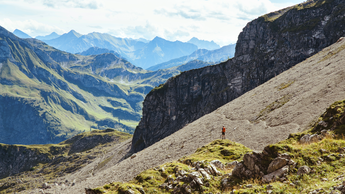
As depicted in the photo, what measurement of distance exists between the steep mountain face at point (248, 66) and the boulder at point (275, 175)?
110 m

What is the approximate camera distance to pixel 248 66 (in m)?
131

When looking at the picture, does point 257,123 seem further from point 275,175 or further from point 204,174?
point 275,175

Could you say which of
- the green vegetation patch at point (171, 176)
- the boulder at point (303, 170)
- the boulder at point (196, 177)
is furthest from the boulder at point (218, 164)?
the boulder at point (303, 170)

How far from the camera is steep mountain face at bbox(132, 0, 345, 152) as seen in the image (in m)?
113

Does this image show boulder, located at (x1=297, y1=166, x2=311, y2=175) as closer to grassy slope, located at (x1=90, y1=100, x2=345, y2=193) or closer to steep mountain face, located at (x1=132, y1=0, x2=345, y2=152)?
grassy slope, located at (x1=90, y1=100, x2=345, y2=193)

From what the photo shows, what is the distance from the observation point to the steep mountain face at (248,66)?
11319 cm

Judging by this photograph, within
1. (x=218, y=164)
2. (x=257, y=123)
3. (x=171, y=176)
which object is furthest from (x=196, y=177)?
(x=257, y=123)

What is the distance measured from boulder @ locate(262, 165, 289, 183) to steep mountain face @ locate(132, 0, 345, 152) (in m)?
110

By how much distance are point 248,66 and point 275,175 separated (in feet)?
403

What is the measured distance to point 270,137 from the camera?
3669 cm

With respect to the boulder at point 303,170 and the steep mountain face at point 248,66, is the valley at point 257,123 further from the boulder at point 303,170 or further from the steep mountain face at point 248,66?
the steep mountain face at point 248,66

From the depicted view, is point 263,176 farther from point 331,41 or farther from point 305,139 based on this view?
point 331,41

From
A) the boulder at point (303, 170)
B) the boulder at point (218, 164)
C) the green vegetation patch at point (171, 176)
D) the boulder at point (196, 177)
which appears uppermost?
the boulder at point (303, 170)

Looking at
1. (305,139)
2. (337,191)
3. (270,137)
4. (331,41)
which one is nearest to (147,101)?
(331,41)
